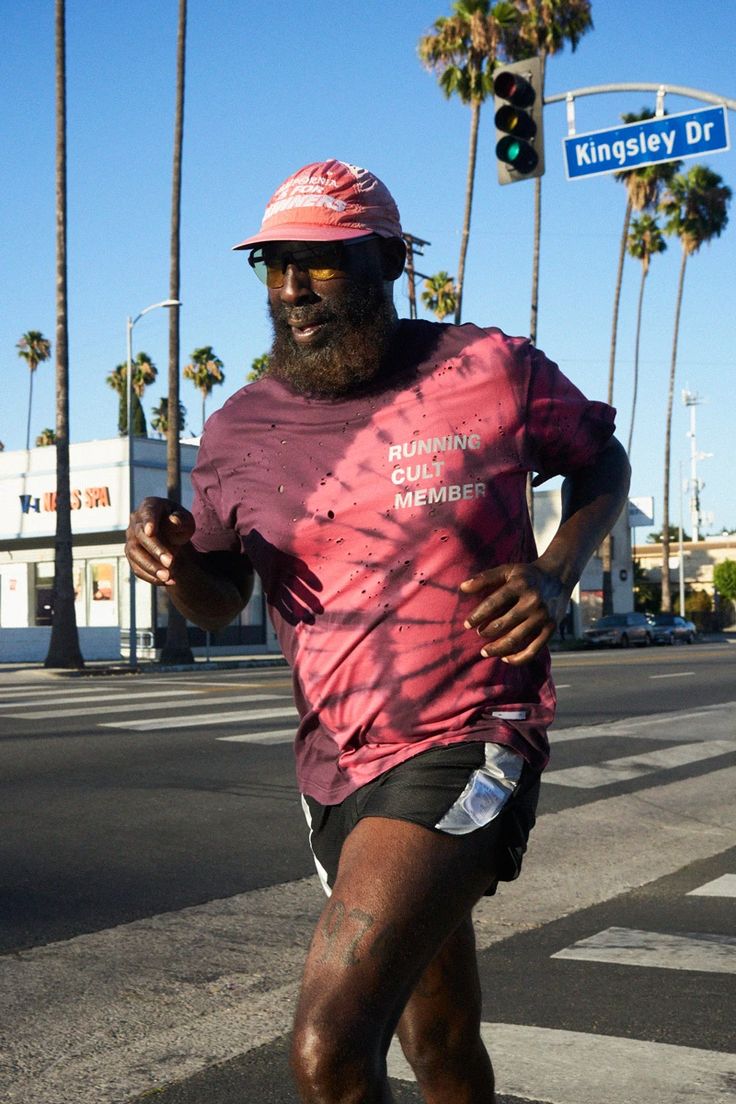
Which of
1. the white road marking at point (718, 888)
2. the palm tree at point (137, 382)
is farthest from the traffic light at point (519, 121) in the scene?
the palm tree at point (137, 382)

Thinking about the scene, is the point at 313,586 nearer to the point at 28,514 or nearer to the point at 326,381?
the point at 326,381

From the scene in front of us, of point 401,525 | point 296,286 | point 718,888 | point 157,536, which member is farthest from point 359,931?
point 718,888

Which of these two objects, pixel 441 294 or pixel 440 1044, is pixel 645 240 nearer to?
pixel 441 294

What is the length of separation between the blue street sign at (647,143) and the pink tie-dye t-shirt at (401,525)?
12.4 meters

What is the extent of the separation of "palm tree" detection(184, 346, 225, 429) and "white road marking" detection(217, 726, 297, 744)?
59.8 metres

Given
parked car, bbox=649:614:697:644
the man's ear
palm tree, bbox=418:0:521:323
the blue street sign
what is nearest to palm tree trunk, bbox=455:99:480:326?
palm tree, bbox=418:0:521:323

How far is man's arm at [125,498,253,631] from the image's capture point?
2760 millimetres

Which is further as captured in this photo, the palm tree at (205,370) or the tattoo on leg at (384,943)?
the palm tree at (205,370)

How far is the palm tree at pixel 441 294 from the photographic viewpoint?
56.0 metres

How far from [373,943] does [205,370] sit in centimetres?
7043

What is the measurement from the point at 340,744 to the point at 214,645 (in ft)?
122

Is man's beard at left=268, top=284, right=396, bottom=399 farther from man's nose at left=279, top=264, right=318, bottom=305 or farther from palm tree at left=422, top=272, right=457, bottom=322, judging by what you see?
palm tree at left=422, top=272, right=457, bottom=322

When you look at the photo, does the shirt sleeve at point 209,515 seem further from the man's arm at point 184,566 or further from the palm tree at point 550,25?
the palm tree at point 550,25

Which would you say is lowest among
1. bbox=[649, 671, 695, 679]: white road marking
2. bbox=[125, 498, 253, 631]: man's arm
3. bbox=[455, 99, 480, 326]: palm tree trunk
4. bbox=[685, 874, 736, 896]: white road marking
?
bbox=[685, 874, 736, 896]: white road marking
